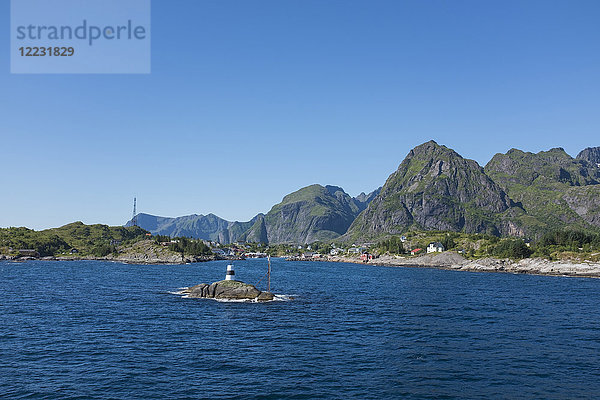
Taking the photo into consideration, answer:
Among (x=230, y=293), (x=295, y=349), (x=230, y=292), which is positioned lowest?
(x=295, y=349)

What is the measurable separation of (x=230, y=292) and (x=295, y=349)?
4153cm

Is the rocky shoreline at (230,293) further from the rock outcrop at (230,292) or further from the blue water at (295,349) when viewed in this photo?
the blue water at (295,349)

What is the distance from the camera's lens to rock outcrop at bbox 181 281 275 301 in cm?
8600

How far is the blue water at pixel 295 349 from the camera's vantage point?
3541 cm

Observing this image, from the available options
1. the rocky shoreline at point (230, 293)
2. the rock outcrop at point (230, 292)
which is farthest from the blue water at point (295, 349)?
the rock outcrop at point (230, 292)

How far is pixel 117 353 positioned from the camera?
45500 millimetres

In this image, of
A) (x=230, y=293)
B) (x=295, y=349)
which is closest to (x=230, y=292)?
(x=230, y=293)

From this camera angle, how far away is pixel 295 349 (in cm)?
4834

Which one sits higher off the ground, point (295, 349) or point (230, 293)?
point (230, 293)

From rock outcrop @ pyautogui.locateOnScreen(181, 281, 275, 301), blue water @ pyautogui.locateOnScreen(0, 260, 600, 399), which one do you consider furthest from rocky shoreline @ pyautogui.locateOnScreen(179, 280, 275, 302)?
blue water @ pyautogui.locateOnScreen(0, 260, 600, 399)

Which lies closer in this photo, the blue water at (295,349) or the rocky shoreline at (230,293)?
the blue water at (295,349)

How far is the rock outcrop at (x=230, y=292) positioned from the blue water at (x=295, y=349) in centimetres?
539

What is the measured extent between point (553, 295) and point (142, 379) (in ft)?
325

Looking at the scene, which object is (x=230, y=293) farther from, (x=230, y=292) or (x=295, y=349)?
(x=295, y=349)
